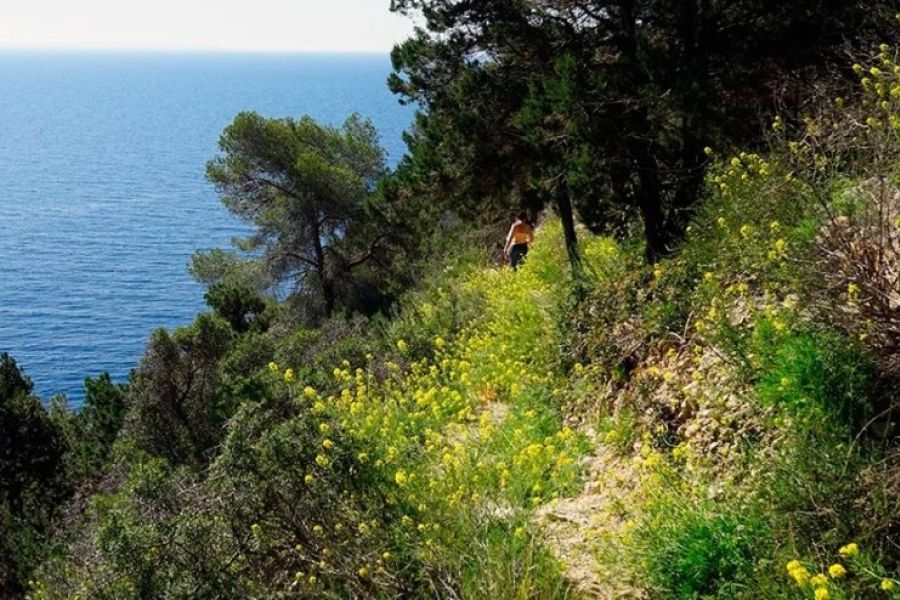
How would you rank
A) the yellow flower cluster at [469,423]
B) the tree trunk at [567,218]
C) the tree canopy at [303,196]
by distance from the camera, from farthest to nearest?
1. the tree canopy at [303,196]
2. the tree trunk at [567,218]
3. the yellow flower cluster at [469,423]

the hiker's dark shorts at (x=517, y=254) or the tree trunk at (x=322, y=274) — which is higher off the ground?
the hiker's dark shorts at (x=517, y=254)

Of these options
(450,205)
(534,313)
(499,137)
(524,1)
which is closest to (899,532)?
(534,313)

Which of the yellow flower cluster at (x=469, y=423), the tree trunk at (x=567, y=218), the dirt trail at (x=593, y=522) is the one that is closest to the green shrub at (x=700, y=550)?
the dirt trail at (x=593, y=522)

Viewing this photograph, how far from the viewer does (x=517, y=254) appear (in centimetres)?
1549

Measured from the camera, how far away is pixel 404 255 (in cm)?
2673

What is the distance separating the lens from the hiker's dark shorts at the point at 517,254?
50.3ft

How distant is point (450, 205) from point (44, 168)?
106912mm

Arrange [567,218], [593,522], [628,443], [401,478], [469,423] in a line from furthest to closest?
[567,218]
[469,423]
[628,443]
[593,522]
[401,478]

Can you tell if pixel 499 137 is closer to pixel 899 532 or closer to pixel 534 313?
pixel 534 313

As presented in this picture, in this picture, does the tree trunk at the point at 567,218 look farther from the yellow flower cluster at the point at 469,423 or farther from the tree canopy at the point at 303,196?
the tree canopy at the point at 303,196

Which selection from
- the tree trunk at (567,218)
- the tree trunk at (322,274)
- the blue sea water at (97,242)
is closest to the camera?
the tree trunk at (567,218)

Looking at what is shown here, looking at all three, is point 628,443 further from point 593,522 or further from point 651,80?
point 651,80

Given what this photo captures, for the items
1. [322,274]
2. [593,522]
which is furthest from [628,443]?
[322,274]

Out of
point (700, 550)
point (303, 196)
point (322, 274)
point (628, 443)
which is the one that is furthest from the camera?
point (322, 274)
